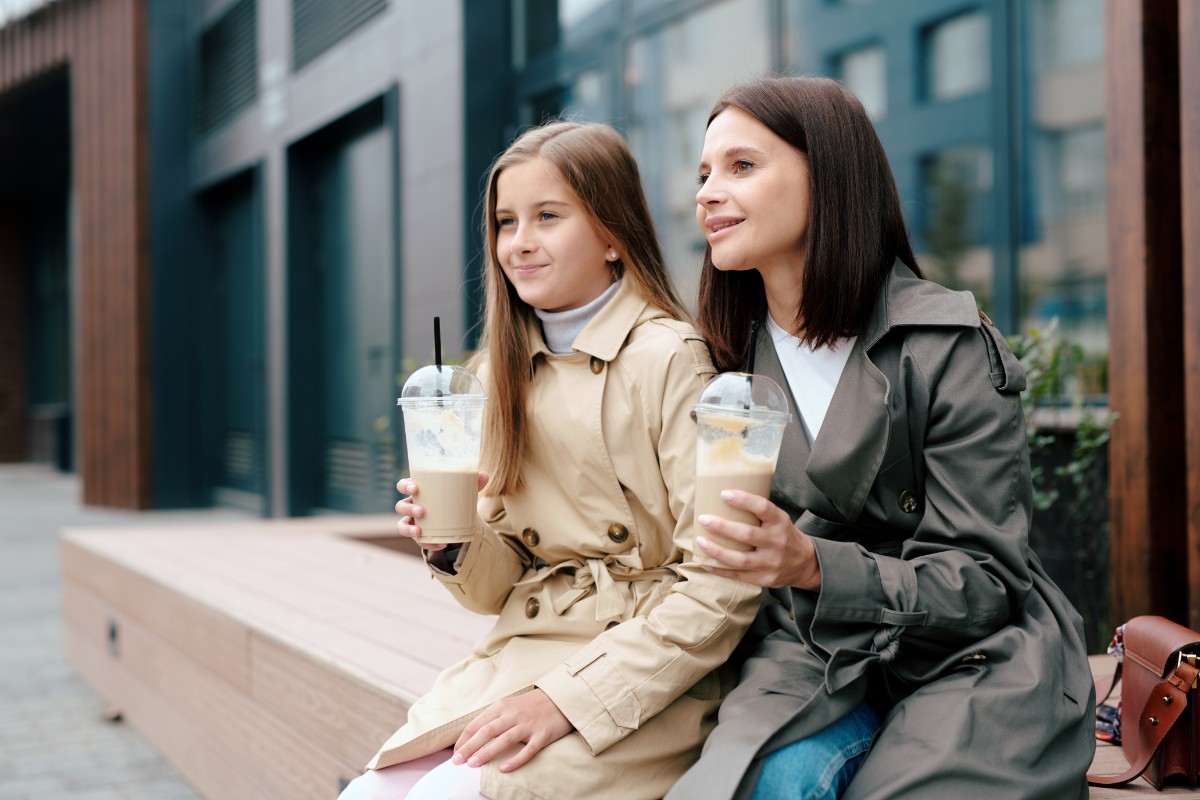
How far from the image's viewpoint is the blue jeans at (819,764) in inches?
61.2

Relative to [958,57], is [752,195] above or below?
below

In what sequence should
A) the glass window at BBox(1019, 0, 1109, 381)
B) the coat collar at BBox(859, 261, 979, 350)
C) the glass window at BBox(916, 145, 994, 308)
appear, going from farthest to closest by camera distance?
the glass window at BBox(916, 145, 994, 308) < the glass window at BBox(1019, 0, 1109, 381) < the coat collar at BBox(859, 261, 979, 350)

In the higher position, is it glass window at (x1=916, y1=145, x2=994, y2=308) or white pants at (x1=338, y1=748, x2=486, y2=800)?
glass window at (x1=916, y1=145, x2=994, y2=308)

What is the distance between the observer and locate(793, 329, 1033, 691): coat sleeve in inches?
63.2

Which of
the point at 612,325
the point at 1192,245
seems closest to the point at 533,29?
the point at 1192,245

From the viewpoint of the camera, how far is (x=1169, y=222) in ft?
10.1

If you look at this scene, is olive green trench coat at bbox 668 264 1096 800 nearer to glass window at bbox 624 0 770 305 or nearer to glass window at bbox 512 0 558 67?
glass window at bbox 624 0 770 305

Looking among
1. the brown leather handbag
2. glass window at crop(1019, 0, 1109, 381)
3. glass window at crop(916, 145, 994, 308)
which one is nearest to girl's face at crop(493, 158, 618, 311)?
the brown leather handbag

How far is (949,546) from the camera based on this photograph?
165cm

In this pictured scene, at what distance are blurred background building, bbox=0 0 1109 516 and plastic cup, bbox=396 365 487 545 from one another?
145 centimetres

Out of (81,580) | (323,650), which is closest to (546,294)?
(323,650)

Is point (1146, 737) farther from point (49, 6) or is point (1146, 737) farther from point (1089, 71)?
point (49, 6)

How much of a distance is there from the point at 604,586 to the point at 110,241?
12.3 metres

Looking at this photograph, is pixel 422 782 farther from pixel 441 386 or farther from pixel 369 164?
pixel 369 164
